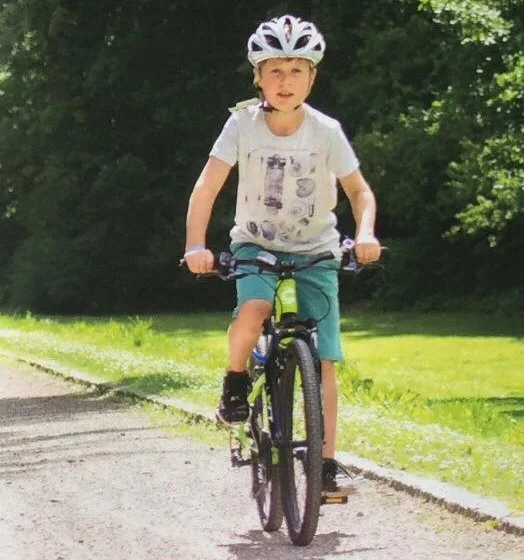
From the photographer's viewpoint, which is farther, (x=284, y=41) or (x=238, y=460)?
(x=238, y=460)

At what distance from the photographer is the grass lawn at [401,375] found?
786cm

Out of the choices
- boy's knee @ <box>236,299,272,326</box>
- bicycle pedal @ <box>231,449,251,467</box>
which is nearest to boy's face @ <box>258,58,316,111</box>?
boy's knee @ <box>236,299,272,326</box>

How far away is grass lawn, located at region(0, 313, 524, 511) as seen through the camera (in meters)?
7.86

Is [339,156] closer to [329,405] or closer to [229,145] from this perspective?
[229,145]

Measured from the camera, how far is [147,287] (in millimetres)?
38375

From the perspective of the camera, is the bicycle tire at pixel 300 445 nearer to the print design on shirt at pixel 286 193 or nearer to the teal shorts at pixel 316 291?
the teal shorts at pixel 316 291

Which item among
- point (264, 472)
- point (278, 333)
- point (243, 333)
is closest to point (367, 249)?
point (278, 333)

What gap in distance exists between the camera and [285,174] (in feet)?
20.4

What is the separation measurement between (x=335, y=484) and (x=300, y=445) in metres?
0.26

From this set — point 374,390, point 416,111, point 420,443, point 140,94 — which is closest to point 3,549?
point 420,443

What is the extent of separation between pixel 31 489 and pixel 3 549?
1.57 meters

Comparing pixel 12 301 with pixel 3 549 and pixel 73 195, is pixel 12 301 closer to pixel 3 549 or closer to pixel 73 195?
pixel 73 195

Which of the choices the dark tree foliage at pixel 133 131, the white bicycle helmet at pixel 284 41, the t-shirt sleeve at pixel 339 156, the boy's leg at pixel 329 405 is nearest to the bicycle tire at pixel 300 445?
the boy's leg at pixel 329 405

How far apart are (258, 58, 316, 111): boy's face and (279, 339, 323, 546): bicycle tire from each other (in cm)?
94
